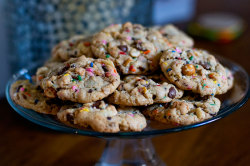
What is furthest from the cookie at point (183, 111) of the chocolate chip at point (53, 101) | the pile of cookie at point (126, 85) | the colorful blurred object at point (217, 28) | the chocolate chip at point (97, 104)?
the colorful blurred object at point (217, 28)

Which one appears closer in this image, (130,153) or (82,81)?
(82,81)

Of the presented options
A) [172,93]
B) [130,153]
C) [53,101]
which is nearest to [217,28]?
[130,153]

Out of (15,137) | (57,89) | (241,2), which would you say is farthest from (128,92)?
(241,2)

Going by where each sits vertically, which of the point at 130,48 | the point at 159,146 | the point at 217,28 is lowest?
the point at 159,146

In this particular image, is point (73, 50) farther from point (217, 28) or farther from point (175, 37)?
point (217, 28)

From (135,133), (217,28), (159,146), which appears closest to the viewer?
(135,133)

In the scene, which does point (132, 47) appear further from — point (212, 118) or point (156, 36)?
point (212, 118)

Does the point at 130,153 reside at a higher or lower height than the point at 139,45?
lower
